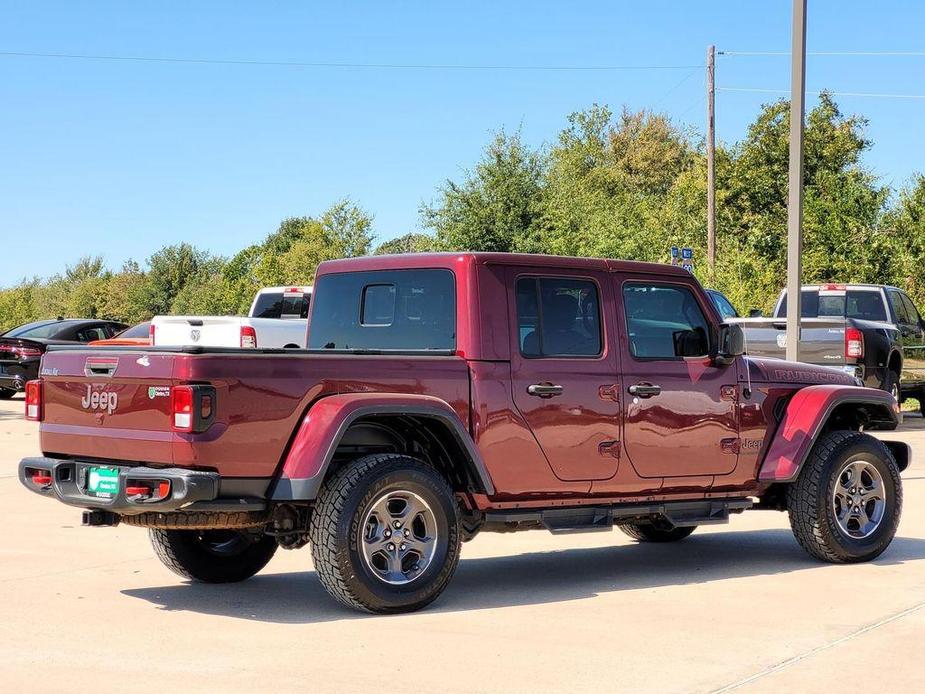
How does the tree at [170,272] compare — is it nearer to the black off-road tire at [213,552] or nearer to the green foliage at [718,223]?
the green foliage at [718,223]

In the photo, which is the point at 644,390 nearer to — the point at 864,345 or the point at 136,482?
the point at 136,482

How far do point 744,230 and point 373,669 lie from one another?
1631 inches

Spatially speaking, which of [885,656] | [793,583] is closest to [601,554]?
[793,583]

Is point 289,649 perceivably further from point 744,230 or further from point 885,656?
point 744,230

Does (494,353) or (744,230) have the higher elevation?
(744,230)

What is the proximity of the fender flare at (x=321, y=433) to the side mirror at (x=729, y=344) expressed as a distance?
2.34m

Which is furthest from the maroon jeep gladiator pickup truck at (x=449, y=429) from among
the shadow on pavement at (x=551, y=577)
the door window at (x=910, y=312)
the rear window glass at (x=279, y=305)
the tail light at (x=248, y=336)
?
the rear window glass at (x=279, y=305)

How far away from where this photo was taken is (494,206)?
48.2 metres

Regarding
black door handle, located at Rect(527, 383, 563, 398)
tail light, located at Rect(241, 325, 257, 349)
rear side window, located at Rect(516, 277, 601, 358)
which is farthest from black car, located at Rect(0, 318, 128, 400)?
black door handle, located at Rect(527, 383, 563, 398)

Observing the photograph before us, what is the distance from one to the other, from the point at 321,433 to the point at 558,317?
1.83 meters

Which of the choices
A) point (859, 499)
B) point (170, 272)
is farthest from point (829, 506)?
point (170, 272)

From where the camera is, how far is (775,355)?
18750 mm

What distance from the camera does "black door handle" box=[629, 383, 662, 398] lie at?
8445mm

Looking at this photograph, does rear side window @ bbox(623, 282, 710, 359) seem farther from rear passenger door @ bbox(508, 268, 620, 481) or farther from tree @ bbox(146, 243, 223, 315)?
tree @ bbox(146, 243, 223, 315)
